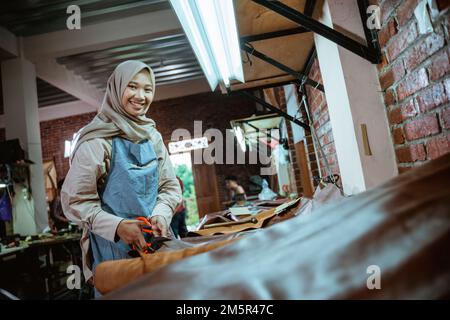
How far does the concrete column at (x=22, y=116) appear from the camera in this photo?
16.8 feet

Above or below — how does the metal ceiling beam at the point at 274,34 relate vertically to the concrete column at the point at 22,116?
below

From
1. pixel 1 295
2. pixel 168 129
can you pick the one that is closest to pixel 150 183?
pixel 1 295

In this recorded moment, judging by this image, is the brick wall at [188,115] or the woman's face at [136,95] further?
the brick wall at [188,115]

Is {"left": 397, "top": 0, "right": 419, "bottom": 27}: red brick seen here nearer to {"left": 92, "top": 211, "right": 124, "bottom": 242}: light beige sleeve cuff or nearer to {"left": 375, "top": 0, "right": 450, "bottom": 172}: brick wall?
{"left": 375, "top": 0, "right": 450, "bottom": 172}: brick wall

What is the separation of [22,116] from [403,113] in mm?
6045

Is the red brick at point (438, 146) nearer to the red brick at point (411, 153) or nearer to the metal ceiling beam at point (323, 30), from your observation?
the red brick at point (411, 153)

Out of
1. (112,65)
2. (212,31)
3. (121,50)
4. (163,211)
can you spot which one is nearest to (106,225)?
(163,211)

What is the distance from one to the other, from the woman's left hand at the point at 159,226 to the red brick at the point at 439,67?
1.10 meters

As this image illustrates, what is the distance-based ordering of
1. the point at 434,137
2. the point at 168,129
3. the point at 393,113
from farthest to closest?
1. the point at 168,129
2. the point at 393,113
3. the point at 434,137

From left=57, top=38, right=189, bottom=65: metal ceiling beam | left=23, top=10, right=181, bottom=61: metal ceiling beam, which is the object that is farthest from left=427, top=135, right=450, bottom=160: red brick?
left=57, top=38, right=189, bottom=65: metal ceiling beam

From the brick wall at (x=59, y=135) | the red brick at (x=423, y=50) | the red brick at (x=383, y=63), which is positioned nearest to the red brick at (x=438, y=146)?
the red brick at (x=423, y=50)
